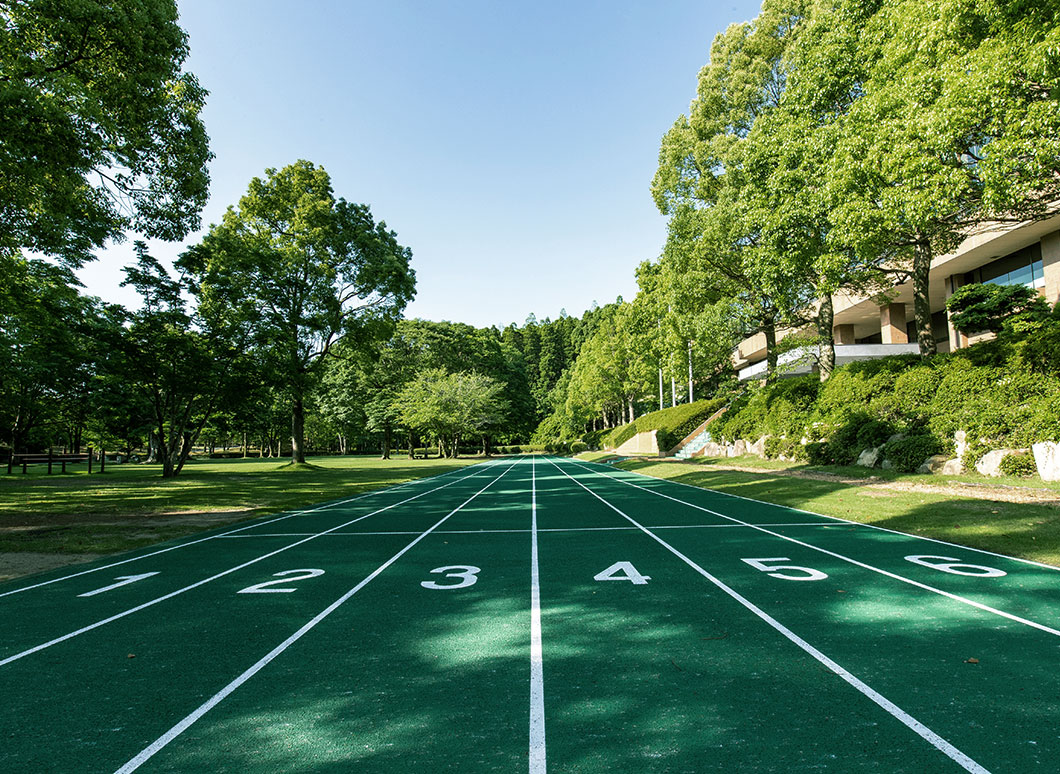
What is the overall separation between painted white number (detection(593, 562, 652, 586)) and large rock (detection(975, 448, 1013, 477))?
1091 cm

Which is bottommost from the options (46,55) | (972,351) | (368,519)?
(368,519)

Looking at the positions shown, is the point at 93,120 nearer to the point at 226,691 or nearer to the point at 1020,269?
the point at 226,691

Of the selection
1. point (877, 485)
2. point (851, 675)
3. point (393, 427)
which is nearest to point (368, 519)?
point (851, 675)

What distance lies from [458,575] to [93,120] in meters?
10.3

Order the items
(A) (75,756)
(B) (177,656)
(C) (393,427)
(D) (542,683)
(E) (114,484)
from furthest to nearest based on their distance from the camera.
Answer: (C) (393,427)
(E) (114,484)
(B) (177,656)
(D) (542,683)
(A) (75,756)

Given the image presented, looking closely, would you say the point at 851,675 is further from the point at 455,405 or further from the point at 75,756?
the point at 455,405

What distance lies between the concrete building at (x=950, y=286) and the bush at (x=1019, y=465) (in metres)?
6.09

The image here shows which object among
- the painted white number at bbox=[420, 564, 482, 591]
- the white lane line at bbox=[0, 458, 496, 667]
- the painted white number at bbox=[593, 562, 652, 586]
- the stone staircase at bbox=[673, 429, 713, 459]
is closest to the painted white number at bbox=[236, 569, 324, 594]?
the white lane line at bbox=[0, 458, 496, 667]

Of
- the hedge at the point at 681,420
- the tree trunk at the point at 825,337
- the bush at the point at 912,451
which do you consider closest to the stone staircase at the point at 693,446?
the hedge at the point at 681,420

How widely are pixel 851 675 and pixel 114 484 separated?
2396 cm

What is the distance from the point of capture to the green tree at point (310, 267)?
27.8 m

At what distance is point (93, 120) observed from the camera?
32.0ft

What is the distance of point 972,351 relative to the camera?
15133 millimetres

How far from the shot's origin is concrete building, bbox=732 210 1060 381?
21125mm
